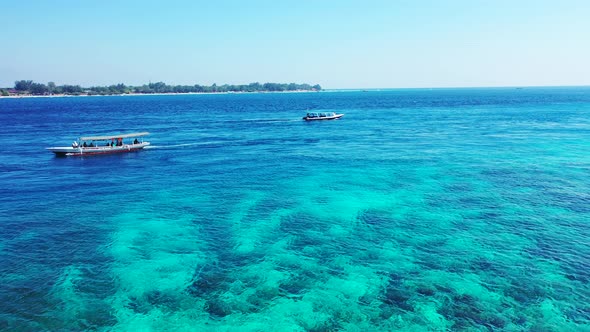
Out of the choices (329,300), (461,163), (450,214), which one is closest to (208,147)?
(461,163)

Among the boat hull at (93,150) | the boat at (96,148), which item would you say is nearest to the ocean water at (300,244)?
the boat hull at (93,150)

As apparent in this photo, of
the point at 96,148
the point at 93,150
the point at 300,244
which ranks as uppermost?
the point at 96,148

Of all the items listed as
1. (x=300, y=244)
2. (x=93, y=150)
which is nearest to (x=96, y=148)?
(x=93, y=150)

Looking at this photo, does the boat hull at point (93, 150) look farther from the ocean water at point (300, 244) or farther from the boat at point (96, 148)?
the ocean water at point (300, 244)

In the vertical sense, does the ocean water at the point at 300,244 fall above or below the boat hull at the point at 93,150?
below

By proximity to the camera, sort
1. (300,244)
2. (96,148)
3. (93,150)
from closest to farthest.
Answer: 1. (300,244)
2. (93,150)
3. (96,148)

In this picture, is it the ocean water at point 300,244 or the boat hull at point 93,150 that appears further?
the boat hull at point 93,150

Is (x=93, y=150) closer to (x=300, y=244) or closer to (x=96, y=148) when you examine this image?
(x=96, y=148)
